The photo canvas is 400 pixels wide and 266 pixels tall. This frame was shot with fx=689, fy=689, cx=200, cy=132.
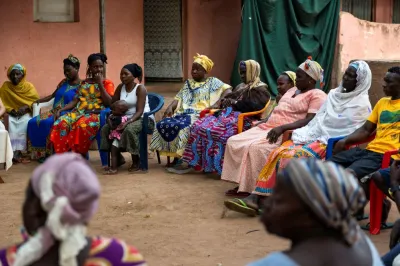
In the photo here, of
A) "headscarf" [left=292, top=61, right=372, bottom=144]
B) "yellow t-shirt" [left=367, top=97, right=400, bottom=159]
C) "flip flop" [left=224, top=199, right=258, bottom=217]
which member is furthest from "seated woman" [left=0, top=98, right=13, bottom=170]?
"yellow t-shirt" [left=367, top=97, right=400, bottom=159]

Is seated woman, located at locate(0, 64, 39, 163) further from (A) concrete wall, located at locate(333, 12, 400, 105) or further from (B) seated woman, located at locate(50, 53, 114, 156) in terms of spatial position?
(A) concrete wall, located at locate(333, 12, 400, 105)

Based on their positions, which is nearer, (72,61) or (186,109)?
(186,109)

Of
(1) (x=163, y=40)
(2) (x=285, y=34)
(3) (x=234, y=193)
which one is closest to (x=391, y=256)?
(3) (x=234, y=193)

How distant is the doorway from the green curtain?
4.30 feet

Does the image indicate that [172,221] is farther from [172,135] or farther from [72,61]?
[72,61]

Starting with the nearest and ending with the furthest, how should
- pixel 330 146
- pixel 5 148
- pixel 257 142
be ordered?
1. pixel 330 146
2. pixel 257 142
3. pixel 5 148

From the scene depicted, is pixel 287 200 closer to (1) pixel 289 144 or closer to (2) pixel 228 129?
(1) pixel 289 144

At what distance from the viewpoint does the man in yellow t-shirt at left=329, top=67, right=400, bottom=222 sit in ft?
18.2

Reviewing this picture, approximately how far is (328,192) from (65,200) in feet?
2.47

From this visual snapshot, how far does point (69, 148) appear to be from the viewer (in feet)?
28.6

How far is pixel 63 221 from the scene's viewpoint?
2.04m

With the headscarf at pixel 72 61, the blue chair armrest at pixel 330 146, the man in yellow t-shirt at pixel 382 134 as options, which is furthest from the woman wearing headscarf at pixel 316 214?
the headscarf at pixel 72 61

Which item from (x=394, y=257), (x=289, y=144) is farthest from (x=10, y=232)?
(x=394, y=257)

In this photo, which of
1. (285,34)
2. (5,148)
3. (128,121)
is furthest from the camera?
(285,34)
